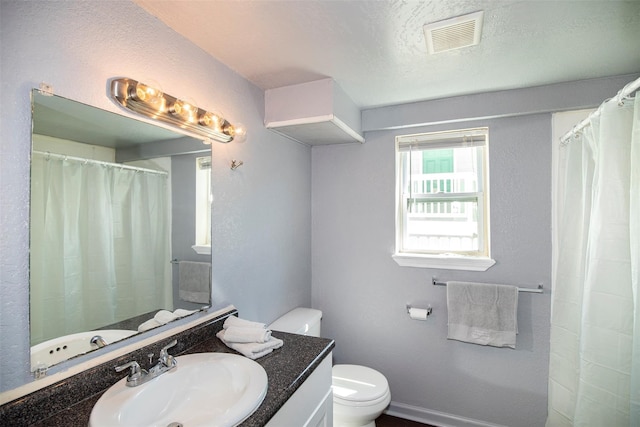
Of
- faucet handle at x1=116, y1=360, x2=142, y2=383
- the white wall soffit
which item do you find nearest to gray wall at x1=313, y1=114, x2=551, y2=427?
the white wall soffit

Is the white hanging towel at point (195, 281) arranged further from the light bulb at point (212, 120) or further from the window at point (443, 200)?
the window at point (443, 200)

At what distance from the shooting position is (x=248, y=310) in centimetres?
180

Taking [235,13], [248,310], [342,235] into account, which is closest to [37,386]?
[248,310]

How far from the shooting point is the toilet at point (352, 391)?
178 cm

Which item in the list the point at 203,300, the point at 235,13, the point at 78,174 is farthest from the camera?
the point at 203,300

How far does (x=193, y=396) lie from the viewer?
112cm

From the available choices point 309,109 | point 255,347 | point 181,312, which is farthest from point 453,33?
point 181,312

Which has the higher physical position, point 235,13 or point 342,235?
point 235,13

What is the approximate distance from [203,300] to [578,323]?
192 cm

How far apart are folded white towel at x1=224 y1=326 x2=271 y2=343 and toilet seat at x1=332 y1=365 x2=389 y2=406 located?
0.82 meters

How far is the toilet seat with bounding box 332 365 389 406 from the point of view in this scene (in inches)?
70.6

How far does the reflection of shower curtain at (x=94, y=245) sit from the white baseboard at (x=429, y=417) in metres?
1.90

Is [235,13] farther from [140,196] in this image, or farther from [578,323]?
[578,323]

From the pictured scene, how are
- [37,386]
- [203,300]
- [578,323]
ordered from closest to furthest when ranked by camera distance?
[37,386], [203,300], [578,323]
